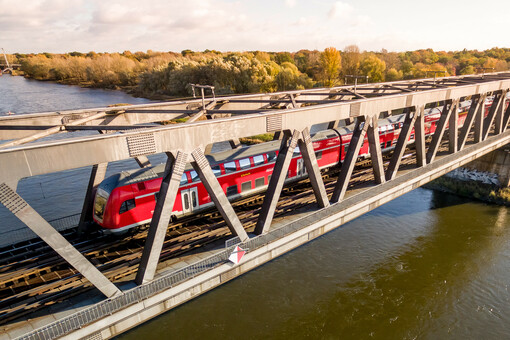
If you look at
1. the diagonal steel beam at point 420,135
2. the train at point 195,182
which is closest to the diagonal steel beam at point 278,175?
the train at point 195,182

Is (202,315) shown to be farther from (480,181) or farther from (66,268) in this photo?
(480,181)

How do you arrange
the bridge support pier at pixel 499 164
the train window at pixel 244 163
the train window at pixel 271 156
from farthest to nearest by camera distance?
the bridge support pier at pixel 499 164 < the train window at pixel 271 156 < the train window at pixel 244 163

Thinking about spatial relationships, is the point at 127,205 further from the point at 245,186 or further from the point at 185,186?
the point at 245,186

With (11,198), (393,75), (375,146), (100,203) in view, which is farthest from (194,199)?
(393,75)

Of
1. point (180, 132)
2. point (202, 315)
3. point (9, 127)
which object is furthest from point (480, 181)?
point (9, 127)

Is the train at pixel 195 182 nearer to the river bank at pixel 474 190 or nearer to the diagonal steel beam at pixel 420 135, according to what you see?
the diagonal steel beam at pixel 420 135

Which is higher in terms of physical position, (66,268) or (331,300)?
(66,268)

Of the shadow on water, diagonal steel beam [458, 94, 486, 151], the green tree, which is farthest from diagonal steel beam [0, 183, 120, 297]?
the green tree
